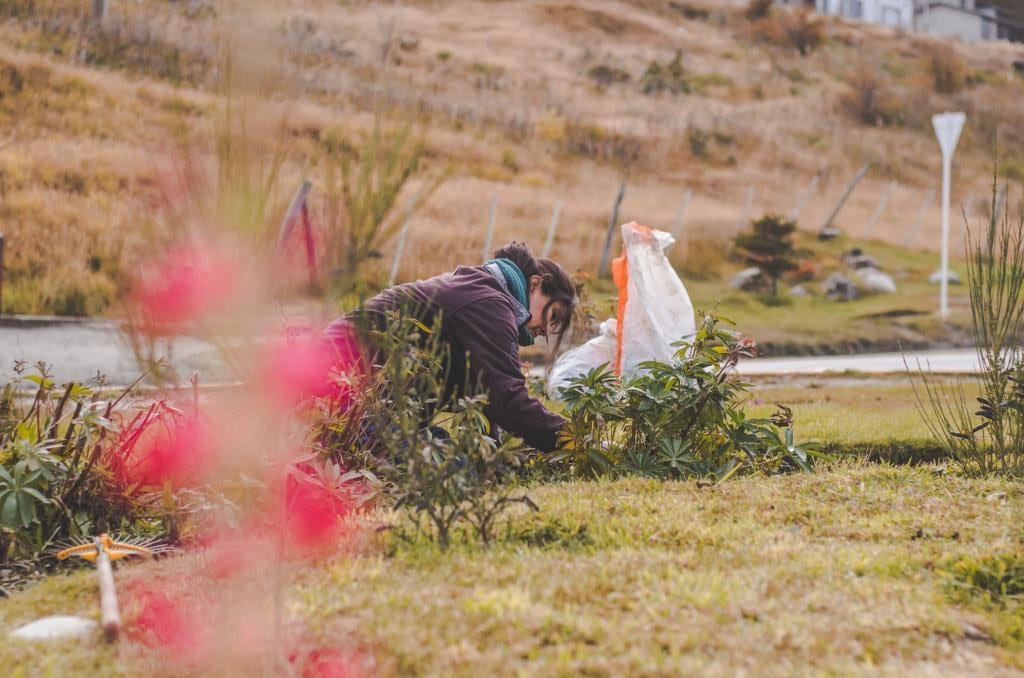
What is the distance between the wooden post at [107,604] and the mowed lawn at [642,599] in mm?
43

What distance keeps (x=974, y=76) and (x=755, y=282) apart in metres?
42.1

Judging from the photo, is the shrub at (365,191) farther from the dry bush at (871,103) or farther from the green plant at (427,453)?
the dry bush at (871,103)

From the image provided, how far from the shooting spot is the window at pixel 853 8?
2699 inches

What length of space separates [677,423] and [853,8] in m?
72.4

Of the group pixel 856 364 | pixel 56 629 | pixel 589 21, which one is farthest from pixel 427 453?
pixel 589 21

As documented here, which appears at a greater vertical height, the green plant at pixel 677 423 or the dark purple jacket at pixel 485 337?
the dark purple jacket at pixel 485 337

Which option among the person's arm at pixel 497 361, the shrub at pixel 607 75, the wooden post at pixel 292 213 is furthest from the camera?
the shrub at pixel 607 75

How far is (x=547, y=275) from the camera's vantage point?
477 centimetres

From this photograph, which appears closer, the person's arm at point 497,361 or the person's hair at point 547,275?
the person's arm at point 497,361

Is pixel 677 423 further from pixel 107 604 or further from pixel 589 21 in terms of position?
pixel 589 21

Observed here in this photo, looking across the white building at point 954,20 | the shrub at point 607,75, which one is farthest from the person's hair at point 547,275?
the white building at point 954,20

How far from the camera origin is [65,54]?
79.9 ft

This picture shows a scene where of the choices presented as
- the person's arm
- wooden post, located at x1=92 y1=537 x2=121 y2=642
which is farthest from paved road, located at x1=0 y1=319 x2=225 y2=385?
wooden post, located at x1=92 y1=537 x2=121 y2=642

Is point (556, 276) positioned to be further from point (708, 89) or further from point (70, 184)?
point (708, 89)
